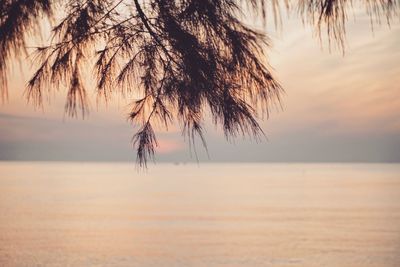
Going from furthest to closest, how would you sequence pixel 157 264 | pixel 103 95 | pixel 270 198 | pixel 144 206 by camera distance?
pixel 270 198
pixel 144 206
pixel 157 264
pixel 103 95

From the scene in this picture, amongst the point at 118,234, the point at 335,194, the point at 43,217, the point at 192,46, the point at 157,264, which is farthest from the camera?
the point at 335,194

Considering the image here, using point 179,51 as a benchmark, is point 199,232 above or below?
below

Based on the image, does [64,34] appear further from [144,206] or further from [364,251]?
[144,206]

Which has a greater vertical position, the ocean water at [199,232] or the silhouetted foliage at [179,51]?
the silhouetted foliage at [179,51]

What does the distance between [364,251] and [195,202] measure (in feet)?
117

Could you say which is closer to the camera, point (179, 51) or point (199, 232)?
point (179, 51)

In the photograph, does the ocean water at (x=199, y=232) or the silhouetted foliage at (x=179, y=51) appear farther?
the ocean water at (x=199, y=232)

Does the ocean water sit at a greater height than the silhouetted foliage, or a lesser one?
lesser

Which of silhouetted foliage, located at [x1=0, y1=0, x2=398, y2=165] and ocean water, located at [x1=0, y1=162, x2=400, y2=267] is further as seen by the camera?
ocean water, located at [x1=0, y1=162, x2=400, y2=267]

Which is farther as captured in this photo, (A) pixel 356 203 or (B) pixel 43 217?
(A) pixel 356 203

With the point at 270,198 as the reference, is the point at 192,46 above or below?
above

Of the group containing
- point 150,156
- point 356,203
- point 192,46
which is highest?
point 192,46

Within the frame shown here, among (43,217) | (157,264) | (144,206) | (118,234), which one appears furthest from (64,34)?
A: (144,206)

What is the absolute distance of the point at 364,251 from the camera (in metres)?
35.3
